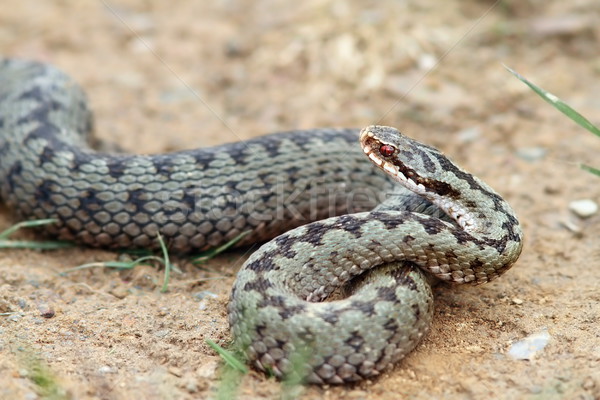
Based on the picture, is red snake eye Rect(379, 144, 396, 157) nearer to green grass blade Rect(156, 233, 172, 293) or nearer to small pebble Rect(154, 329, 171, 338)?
green grass blade Rect(156, 233, 172, 293)

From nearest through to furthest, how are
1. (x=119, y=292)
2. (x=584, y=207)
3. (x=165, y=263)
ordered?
(x=119, y=292), (x=165, y=263), (x=584, y=207)

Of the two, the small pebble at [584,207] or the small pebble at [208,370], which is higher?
the small pebble at [208,370]

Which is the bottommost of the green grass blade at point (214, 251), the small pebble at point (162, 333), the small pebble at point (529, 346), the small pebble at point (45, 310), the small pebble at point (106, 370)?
the small pebble at point (529, 346)

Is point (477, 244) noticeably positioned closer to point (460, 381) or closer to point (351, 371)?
point (460, 381)

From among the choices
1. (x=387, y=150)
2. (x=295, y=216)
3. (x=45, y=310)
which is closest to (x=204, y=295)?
(x=45, y=310)

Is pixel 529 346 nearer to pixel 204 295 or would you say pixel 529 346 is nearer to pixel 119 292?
pixel 204 295

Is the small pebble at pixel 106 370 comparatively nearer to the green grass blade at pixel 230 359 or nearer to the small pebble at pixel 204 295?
the green grass blade at pixel 230 359

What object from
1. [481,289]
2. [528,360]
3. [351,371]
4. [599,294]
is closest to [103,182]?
[351,371]

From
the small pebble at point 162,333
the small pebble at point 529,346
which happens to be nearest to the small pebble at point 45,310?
the small pebble at point 162,333
